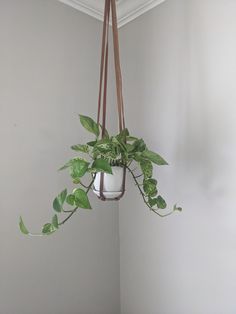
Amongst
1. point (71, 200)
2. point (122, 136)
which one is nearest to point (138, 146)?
point (122, 136)

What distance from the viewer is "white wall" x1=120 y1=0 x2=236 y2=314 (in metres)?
1.00

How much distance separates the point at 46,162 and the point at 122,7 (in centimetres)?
91

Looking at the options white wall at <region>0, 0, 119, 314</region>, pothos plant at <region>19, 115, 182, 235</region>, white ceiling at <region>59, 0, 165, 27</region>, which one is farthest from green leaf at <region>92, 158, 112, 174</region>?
white ceiling at <region>59, 0, 165, 27</region>

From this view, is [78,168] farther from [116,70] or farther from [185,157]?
[185,157]

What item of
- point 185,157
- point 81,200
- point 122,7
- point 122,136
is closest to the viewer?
point 81,200

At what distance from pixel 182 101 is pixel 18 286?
1017 millimetres

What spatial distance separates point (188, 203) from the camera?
1103mm

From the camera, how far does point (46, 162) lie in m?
1.17

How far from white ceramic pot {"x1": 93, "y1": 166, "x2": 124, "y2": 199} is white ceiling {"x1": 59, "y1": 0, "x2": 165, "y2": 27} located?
2.99 ft

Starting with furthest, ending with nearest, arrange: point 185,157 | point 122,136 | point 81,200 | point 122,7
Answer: point 122,7 < point 185,157 < point 122,136 < point 81,200

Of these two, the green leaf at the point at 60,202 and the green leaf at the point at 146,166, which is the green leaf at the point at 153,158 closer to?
the green leaf at the point at 146,166

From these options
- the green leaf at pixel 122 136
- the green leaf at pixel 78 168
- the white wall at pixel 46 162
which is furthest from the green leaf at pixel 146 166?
the white wall at pixel 46 162

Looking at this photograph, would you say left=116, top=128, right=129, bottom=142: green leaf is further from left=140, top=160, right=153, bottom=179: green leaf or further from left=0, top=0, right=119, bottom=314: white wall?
left=0, top=0, right=119, bottom=314: white wall

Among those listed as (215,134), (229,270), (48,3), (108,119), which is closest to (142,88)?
(108,119)
